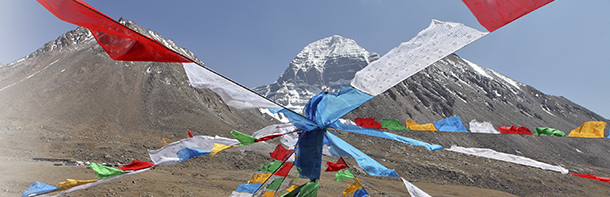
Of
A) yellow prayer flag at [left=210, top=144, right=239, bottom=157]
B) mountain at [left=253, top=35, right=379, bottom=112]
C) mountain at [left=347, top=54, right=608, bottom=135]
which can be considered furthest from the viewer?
mountain at [left=253, top=35, right=379, bottom=112]

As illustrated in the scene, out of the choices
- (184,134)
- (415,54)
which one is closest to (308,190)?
(415,54)

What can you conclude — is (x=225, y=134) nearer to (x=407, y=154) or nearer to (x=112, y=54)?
(x=407, y=154)

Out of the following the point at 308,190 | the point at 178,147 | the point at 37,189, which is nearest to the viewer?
the point at 37,189

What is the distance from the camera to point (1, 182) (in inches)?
302

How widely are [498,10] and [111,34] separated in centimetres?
318

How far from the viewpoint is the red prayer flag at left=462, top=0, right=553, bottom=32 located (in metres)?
A: 1.80

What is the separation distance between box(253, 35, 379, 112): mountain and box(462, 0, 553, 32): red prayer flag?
130 metres

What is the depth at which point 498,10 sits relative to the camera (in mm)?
1861

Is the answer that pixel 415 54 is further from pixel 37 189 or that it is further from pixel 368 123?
pixel 37 189

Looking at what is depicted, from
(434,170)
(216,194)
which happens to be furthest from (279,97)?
(216,194)

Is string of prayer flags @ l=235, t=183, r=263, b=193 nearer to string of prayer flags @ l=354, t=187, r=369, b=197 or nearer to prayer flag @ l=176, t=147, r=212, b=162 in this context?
prayer flag @ l=176, t=147, r=212, b=162

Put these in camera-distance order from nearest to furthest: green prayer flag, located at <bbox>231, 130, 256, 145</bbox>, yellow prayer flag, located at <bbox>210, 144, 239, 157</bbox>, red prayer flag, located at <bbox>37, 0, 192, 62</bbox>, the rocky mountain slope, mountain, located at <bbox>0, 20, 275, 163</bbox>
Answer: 1. red prayer flag, located at <bbox>37, 0, 192, 62</bbox>
2. yellow prayer flag, located at <bbox>210, 144, 239, 157</bbox>
3. green prayer flag, located at <bbox>231, 130, 256, 145</bbox>
4. the rocky mountain slope
5. mountain, located at <bbox>0, 20, 275, 163</bbox>

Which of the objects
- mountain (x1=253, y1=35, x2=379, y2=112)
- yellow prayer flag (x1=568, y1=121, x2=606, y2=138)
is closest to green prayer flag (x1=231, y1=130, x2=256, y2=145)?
yellow prayer flag (x1=568, y1=121, x2=606, y2=138)

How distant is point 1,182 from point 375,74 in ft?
36.1
